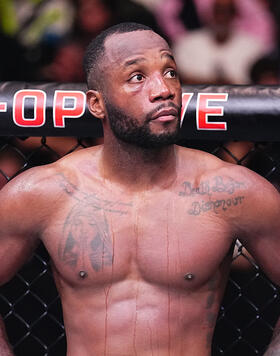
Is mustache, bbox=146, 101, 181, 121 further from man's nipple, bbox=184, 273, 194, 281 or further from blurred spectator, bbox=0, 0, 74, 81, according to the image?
blurred spectator, bbox=0, 0, 74, 81

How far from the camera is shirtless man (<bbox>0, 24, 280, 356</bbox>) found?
1961mm

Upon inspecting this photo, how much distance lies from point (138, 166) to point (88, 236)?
24 cm

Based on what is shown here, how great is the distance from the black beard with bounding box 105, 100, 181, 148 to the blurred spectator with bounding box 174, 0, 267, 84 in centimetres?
245

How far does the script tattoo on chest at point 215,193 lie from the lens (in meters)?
1.97

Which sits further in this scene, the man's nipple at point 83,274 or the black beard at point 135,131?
the man's nipple at point 83,274

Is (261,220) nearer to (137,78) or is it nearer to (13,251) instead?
(137,78)

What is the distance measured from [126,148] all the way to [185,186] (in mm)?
197

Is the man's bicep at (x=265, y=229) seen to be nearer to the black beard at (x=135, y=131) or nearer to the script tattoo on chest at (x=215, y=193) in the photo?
the script tattoo on chest at (x=215, y=193)

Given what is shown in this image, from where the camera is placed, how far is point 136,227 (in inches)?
78.8

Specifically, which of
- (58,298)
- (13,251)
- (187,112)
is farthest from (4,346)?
(187,112)

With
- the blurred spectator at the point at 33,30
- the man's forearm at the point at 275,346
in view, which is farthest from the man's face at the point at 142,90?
the blurred spectator at the point at 33,30

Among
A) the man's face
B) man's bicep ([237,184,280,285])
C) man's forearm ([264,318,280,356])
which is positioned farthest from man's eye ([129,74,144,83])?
man's forearm ([264,318,280,356])

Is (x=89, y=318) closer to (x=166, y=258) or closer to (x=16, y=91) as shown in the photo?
(x=166, y=258)

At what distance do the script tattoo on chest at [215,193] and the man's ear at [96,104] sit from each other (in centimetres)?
33
